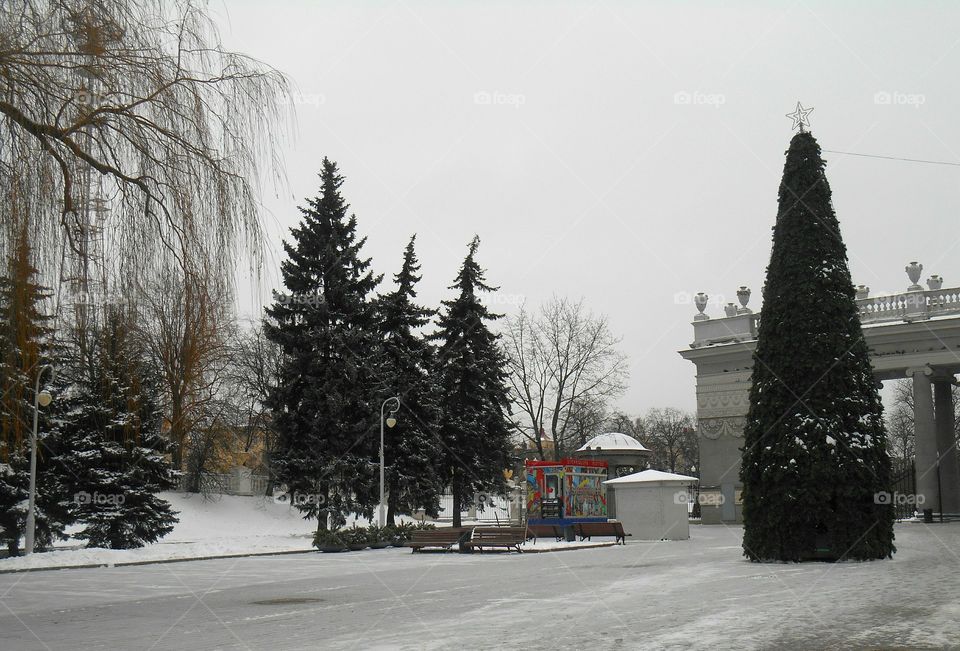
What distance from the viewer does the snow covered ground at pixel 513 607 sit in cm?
955

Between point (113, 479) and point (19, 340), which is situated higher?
point (19, 340)

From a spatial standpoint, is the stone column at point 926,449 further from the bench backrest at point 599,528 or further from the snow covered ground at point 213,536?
the snow covered ground at point 213,536

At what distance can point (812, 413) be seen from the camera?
1927 centimetres

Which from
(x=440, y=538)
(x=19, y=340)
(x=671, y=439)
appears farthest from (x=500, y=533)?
(x=671, y=439)

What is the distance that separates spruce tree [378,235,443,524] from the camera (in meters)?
42.7

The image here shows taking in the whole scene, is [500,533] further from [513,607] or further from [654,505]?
[513,607]

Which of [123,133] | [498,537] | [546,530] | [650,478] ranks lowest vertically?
[546,530]

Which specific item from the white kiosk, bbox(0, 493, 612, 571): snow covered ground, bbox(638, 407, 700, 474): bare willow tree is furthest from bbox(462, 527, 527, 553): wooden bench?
bbox(638, 407, 700, 474): bare willow tree

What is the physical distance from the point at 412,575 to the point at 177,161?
12.3 m

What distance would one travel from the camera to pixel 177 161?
10320 millimetres
